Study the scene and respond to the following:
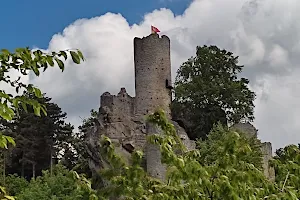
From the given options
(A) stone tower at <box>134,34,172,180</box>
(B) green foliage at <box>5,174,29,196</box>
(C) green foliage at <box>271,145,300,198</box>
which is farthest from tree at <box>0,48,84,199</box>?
(B) green foliage at <box>5,174,29,196</box>

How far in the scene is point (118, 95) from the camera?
37.0 meters

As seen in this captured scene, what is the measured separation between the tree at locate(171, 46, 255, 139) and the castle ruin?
45.0 inches

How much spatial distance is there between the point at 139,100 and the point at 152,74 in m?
1.79

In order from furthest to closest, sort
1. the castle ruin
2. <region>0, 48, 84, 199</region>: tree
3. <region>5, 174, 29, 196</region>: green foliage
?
<region>5, 174, 29, 196</region>: green foliage
the castle ruin
<region>0, 48, 84, 199</region>: tree

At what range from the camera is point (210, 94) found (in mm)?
35844

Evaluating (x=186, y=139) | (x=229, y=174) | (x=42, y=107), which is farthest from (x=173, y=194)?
(x=186, y=139)

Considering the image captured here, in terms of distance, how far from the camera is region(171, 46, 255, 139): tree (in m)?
35.8

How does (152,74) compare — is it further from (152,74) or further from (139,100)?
(139,100)

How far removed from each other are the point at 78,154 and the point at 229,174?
43527mm

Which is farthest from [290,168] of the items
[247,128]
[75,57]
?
[247,128]

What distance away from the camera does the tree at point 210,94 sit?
1407 inches

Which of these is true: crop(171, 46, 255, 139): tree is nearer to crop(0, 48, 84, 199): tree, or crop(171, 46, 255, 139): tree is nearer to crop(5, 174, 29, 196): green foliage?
crop(5, 174, 29, 196): green foliage

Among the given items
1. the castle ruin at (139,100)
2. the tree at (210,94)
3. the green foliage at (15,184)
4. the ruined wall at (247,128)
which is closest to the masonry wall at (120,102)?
the castle ruin at (139,100)

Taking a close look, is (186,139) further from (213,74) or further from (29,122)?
(29,122)
